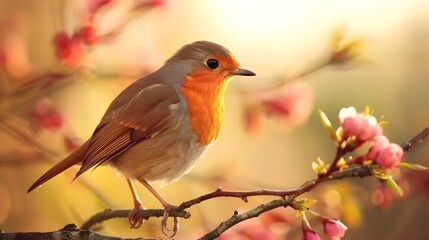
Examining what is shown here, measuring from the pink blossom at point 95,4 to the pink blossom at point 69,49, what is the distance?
0.09 metres

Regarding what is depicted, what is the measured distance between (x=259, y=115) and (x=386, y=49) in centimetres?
232

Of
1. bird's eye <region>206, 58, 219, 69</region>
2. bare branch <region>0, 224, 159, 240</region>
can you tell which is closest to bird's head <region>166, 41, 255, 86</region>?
bird's eye <region>206, 58, 219, 69</region>

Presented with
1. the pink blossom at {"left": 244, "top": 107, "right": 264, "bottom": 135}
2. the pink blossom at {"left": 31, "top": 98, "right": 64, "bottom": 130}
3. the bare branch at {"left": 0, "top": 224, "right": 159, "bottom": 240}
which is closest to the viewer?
the bare branch at {"left": 0, "top": 224, "right": 159, "bottom": 240}

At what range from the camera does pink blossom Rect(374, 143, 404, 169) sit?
117 centimetres

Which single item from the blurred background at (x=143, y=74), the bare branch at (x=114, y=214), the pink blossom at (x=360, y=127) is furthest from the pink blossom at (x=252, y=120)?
the pink blossom at (x=360, y=127)

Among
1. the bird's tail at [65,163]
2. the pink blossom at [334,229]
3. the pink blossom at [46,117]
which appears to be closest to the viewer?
the pink blossom at [334,229]

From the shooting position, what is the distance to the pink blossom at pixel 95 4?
7.18 ft

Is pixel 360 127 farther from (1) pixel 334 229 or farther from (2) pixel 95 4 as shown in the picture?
(2) pixel 95 4

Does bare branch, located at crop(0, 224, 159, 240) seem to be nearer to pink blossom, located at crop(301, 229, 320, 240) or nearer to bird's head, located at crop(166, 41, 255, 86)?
pink blossom, located at crop(301, 229, 320, 240)

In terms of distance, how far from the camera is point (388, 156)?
1.17 metres

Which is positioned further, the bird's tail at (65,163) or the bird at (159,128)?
the bird at (159,128)

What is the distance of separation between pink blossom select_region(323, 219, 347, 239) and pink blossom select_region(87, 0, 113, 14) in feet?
3.75

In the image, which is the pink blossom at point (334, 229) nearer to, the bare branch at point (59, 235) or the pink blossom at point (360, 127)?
the pink blossom at point (360, 127)

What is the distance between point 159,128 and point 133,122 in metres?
0.07
